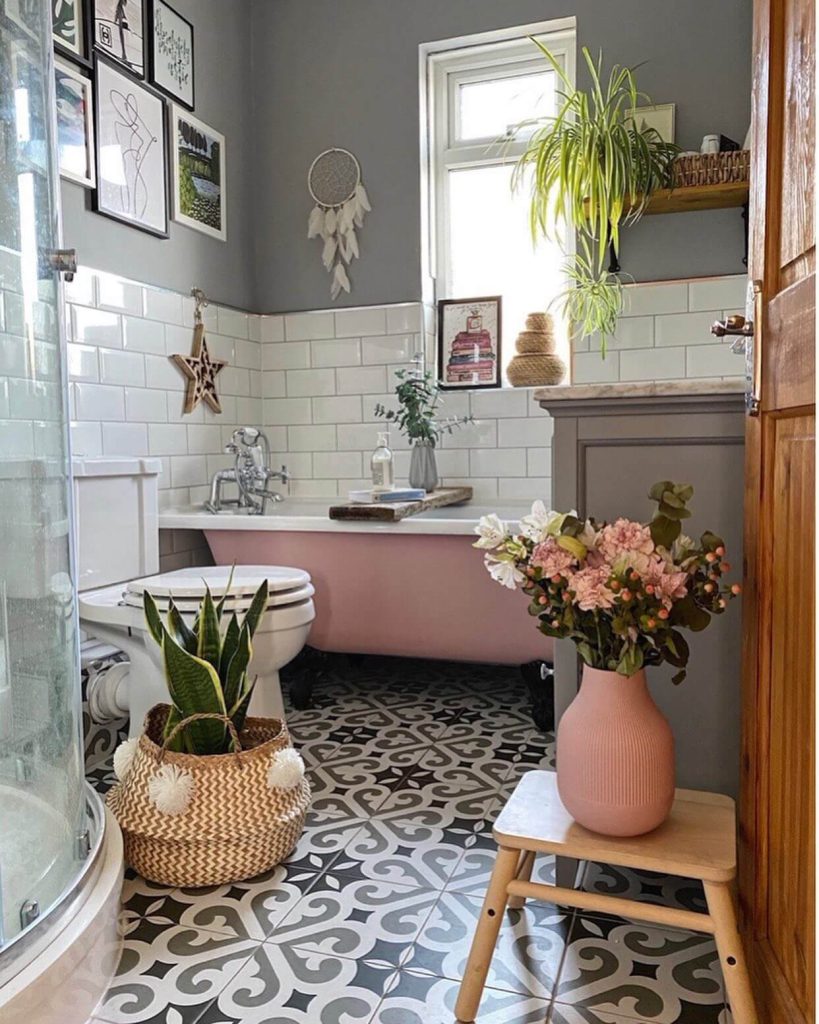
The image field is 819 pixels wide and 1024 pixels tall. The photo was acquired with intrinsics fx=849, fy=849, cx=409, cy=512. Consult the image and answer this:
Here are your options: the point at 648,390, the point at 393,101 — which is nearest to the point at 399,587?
the point at 648,390

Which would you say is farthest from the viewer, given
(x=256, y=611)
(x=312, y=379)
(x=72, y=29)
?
(x=312, y=379)

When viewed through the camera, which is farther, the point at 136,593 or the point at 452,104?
the point at 452,104

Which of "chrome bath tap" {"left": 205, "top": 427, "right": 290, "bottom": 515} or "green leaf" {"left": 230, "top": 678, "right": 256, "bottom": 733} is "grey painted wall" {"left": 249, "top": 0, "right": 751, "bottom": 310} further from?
"green leaf" {"left": 230, "top": 678, "right": 256, "bottom": 733}

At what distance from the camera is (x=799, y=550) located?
1.08 meters

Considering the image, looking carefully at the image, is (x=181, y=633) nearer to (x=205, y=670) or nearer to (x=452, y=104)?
(x=205, y=670)

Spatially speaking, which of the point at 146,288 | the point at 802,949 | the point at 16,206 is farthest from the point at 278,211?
the point at 802,949

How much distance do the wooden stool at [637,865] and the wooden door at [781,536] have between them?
5cm

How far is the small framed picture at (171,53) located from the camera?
3018 millimetres

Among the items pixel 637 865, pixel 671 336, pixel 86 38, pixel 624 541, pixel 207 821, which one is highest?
pixel 86 38

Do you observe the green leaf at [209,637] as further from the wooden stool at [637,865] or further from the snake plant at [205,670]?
the wooden stool at [637,865]

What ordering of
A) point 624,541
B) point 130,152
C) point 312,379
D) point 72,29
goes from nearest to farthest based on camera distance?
1. point 624,541
2. point 72,29
3. point 130,152
4. point 312,379

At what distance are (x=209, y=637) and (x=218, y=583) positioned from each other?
42cm

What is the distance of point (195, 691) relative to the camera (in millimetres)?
1748

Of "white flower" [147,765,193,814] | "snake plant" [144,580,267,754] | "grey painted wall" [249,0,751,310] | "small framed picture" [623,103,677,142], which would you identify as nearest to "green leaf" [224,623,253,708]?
"snake plant" [144,580,267,754]
